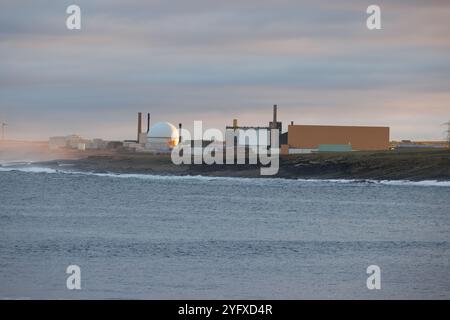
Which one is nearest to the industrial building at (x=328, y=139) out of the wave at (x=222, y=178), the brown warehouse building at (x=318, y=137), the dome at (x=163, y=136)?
the brown warehouse building at (x=318, y=137)

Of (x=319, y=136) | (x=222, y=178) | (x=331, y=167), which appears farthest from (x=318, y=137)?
(x=331, y=167)

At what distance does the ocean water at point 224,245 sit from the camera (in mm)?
27172

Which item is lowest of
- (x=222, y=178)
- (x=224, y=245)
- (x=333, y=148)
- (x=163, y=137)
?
(x=222, y=178)

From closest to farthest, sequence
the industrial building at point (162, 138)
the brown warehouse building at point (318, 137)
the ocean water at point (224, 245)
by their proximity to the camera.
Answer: the ocean water at point (224, 245) → the brown warehouse building at point (318, 137) → the industrial building at point (162, 138)

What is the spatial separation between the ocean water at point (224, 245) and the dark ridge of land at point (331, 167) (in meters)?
21.5

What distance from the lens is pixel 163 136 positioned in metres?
139

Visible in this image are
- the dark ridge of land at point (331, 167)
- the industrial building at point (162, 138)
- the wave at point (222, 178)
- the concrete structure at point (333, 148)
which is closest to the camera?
the wave at point (222, 178)

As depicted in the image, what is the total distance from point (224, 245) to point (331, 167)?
65.0 meters

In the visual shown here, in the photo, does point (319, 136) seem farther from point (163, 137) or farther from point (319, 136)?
point (163, 137)

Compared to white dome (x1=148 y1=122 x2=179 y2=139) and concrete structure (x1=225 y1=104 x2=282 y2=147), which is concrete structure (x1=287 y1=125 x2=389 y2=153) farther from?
white dome (x1=148 y1=122 x2=179 y2=139)

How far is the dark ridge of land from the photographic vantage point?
93812mm

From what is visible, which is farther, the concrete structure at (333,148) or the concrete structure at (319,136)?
the concrete structure at (319,136)

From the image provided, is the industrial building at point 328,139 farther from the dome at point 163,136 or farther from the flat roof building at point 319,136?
the dome at point 163,136
